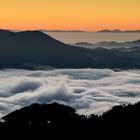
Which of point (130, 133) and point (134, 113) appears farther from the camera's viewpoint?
point (134, 113)

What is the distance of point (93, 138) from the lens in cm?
4719

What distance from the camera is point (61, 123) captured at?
50938mm

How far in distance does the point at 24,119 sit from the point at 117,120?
1121 centimetres

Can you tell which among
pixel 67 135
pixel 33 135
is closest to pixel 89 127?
pixel 67 135

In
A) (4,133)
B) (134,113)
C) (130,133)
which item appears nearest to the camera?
(130,133)

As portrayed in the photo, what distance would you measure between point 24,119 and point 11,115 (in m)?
1.99

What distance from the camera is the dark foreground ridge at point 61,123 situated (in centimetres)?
4928

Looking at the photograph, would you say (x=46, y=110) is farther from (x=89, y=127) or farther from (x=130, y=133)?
(x=130, y=133)

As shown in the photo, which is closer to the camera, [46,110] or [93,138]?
[93,138]

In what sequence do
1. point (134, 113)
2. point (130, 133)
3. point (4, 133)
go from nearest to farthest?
point (130, 133) < point (4, 133) < point (134, 113)

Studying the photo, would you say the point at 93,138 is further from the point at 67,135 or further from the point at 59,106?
the point at 59,106

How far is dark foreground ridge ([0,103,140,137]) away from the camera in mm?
49281

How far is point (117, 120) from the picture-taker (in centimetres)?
5150

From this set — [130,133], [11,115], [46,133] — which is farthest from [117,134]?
[11,115]
